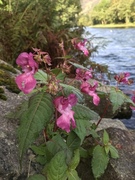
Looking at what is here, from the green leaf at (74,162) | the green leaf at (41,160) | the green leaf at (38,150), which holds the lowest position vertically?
the green leaf at (41,160)

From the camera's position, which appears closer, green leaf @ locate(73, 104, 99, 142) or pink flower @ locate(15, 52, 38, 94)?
pink flower @ locate(15, 52, 38, 94)

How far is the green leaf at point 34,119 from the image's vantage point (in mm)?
1742

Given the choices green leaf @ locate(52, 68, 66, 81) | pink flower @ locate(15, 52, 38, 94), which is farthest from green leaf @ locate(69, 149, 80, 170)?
pink flower @ locate(15, 52, 38, 94)

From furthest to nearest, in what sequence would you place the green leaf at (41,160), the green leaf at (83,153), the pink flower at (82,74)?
the green leaf at (83,153) < the pink flower at (82,74) < the green leaf at (41,160)

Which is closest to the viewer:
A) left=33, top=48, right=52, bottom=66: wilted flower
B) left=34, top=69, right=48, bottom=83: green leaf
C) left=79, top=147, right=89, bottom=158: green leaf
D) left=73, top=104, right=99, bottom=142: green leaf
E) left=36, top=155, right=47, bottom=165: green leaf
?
left=33, top=48, right=52, bottom=66: wilted flower

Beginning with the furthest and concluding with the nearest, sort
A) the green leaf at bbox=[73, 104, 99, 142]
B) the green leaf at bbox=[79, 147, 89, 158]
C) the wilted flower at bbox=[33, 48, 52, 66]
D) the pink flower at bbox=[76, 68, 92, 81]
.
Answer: the green leaf at bbox=[79, 147, 89, 158] → the pink flower at bbox=[76, 68, 92, 81] → the green leaf at bbox=[73, 104, 99, 142] → the wilted flower at bbox=[33, 48, 52, 66]

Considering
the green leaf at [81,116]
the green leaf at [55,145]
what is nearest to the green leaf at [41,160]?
the green leaf at [55,145]

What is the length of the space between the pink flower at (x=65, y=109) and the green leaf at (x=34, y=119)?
49 mm

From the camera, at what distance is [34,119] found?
180 centimetres

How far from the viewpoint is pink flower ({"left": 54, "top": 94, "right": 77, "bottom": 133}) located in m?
1.80

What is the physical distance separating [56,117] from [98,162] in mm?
589

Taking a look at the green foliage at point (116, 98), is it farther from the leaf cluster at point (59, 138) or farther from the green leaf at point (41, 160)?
the green leaf at point (41, 160)

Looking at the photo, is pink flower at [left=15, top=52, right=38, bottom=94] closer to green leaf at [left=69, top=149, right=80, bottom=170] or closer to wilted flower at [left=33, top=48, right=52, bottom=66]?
wilted flower at [left=33, top=48, right=52, bottom=66]

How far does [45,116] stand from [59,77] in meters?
0.39
